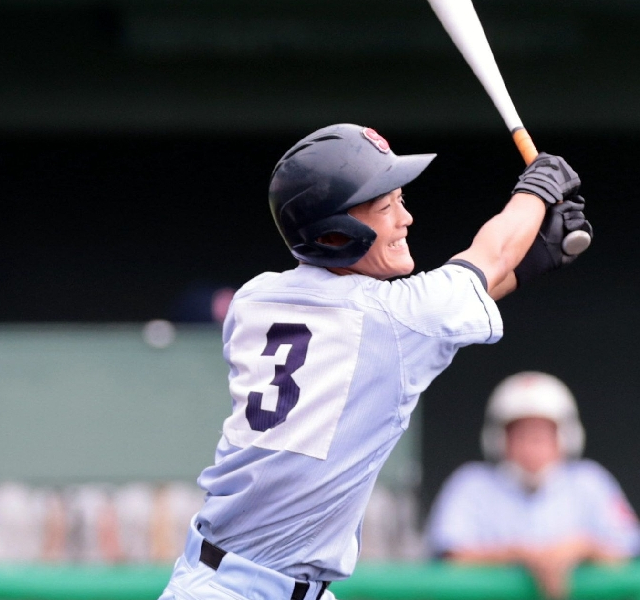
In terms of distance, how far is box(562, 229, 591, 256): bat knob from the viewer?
2758 millimetres

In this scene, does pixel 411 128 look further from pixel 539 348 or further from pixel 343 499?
pixel 343 499

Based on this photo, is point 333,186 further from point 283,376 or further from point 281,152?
point 281,152

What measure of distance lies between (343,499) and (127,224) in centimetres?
400

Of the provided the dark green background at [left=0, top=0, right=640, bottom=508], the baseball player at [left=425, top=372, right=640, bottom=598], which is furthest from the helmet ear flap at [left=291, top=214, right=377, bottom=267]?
the dark green background at [left=0, top=0, right=640, bottom=508]

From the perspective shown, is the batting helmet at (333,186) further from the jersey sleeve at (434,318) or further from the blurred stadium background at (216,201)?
the blurred stadium background at (216,201)

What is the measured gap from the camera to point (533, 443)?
4.88 metres

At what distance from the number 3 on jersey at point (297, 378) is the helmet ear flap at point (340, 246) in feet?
0.40

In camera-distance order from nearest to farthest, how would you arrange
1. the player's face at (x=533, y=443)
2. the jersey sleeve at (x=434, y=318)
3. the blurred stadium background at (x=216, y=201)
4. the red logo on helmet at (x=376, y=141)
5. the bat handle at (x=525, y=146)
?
the jersey sleeve at (x=434, y=318), the red logo on helmet at (x=376, y=141), the bat handle at (x=525, y=146), the player's face at (x=533, y=443), the blurred stadium background at (x=216, y=201)

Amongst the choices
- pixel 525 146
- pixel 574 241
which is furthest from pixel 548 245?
pixel 525 146

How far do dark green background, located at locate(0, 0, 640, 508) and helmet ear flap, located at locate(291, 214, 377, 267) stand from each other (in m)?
3.28

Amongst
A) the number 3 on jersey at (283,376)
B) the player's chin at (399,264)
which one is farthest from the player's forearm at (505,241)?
the number 3 on jersey at (283,376)

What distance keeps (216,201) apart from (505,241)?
3899 mm

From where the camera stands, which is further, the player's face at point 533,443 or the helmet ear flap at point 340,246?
the player's face at point 533,443

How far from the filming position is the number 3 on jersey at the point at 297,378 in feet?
8.11
